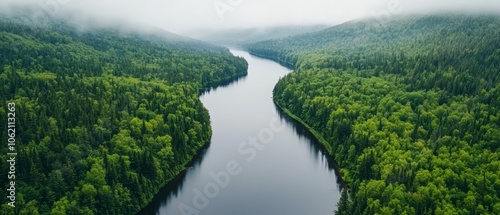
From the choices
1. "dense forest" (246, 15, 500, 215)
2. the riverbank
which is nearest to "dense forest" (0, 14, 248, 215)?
the riverbank

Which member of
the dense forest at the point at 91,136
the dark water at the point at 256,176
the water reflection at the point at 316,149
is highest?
the dense forest at the point at 91,136

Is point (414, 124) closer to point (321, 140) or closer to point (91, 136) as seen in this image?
point (321, 140)

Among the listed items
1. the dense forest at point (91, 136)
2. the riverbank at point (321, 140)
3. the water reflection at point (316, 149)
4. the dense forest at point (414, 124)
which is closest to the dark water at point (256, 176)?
the water reflection at point (316, 149)

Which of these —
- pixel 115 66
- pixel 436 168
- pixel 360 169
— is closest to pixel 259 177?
Result: pixel 360 169

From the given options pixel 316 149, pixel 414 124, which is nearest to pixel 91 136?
pixel 316 149

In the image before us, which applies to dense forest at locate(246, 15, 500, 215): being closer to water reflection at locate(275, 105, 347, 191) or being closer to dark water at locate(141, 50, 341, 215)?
water reflection at locate(275, 105, 347, 191)

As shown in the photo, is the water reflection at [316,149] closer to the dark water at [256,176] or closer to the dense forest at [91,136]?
the dark water at [256,176]

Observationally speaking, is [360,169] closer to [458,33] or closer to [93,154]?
[93,154]
